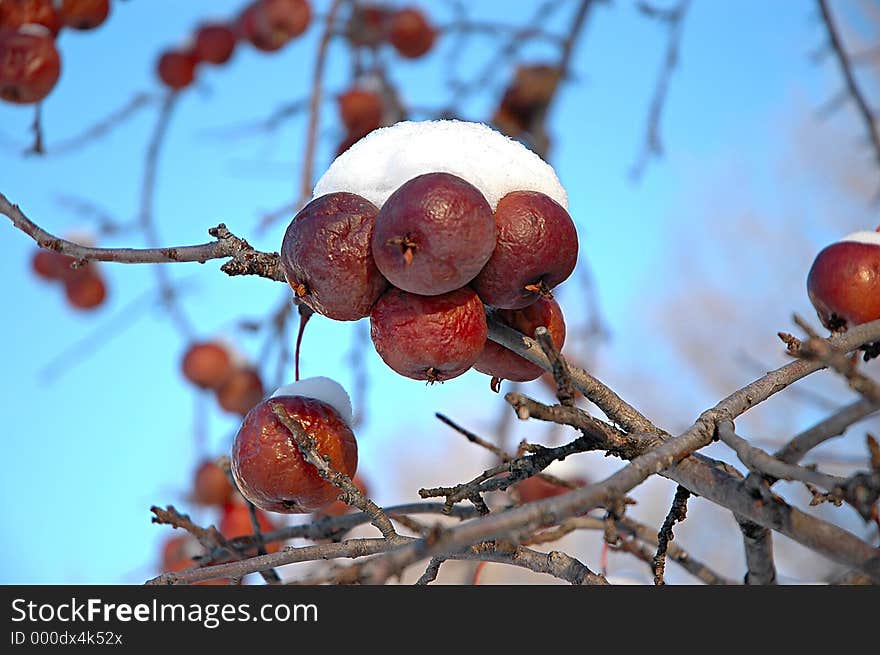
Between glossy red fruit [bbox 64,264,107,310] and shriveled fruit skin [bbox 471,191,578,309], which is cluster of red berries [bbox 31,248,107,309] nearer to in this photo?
glossy red fruit [bbox 64,264,107,310]

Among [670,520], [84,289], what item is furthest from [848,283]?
[84,289]

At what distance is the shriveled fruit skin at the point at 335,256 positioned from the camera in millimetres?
621

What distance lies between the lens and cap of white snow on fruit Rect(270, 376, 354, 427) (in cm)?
77

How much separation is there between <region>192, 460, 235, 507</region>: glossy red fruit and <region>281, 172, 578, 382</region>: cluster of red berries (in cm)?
100

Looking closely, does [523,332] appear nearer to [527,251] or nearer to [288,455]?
[527,251]

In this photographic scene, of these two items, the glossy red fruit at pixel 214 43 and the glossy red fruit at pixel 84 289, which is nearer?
the glossy red fruit at pixel 214 43

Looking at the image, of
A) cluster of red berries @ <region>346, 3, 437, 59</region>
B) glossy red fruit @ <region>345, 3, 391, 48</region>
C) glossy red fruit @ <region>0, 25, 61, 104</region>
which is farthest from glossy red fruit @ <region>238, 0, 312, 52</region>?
glossy red fruit @ <region>0, 25, 61, 104</region>

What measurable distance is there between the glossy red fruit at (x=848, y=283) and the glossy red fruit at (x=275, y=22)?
1408 mm

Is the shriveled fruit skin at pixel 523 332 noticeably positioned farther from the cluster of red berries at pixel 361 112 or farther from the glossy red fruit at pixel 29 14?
the cluster of red berries at pixel 361 112

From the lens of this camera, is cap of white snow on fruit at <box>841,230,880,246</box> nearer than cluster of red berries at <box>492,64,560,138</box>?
Yes

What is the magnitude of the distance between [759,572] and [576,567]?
0.22m

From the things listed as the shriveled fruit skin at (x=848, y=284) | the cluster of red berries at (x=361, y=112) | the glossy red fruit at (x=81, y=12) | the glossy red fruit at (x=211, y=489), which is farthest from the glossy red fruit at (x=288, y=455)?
the cluster of red berries at (x=361, y=112)
